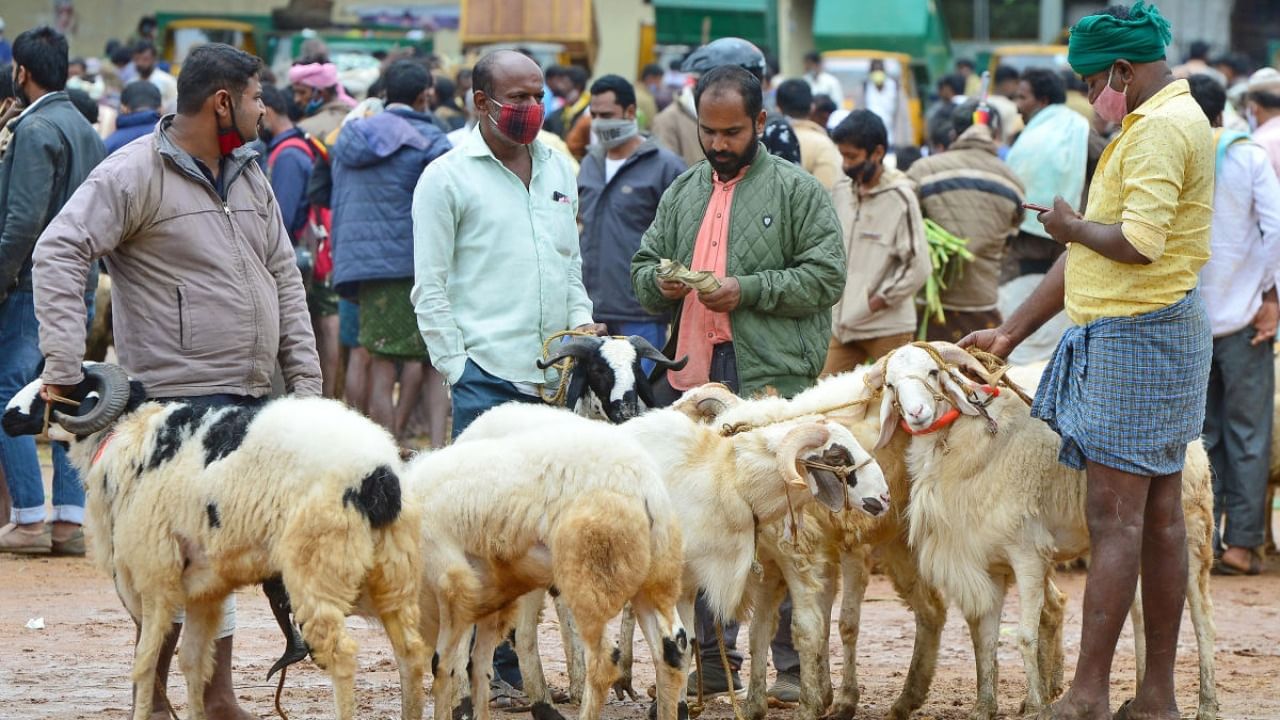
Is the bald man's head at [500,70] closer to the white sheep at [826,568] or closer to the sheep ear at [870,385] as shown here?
the white sheep at [826,568]

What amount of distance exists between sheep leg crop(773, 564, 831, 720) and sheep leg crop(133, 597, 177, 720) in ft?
7.88

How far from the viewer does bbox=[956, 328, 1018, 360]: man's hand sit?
6406 mm

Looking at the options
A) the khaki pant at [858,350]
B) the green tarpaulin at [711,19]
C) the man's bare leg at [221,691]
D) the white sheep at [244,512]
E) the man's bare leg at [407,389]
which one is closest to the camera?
the white sheep at [244,512]

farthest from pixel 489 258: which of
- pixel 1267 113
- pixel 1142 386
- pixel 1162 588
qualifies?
pixel 1267 113

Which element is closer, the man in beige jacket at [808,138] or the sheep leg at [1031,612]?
the sheep leg at [1031,612]

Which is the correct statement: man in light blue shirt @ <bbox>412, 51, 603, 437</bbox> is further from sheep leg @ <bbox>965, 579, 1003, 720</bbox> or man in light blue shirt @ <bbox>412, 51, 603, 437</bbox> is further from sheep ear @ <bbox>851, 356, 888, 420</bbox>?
sheep leg @ <bbox>965, 579, 1003, 720</bbox>

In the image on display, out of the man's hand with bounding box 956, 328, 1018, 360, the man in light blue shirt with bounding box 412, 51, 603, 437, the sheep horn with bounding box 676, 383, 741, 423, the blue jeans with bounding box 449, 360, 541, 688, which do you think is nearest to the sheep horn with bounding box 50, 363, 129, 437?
the man in light blue shirt with bounding box 412, 51, 603, 437

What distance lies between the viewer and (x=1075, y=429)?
5.98 metres

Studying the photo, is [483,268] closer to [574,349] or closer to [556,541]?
[574,349]

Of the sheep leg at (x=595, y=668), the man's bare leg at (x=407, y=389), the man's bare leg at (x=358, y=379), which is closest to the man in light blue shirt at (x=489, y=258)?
the sheep leg at (x=595, y=668)

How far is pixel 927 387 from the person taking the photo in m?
6.55

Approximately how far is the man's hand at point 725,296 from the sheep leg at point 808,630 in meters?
1.08

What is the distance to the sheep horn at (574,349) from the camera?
6531 mm

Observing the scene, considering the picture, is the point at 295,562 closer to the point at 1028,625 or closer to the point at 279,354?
the point at 279,354
